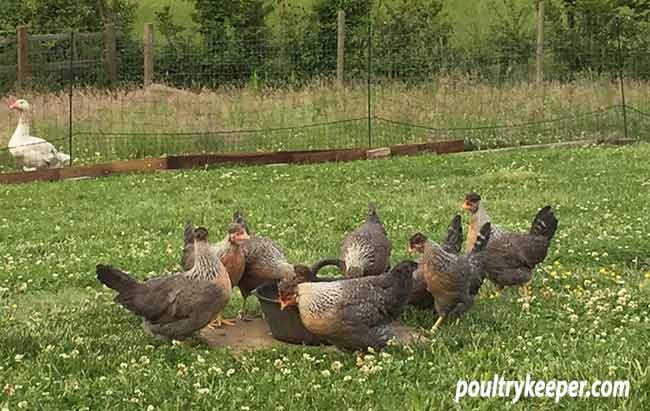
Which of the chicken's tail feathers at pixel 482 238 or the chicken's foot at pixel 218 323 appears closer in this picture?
the chicken's foot at pixel 218 323

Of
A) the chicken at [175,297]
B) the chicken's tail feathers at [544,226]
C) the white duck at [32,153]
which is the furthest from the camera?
the white duck at [32,153]

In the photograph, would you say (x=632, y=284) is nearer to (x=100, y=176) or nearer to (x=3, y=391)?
(x=3, y=391)

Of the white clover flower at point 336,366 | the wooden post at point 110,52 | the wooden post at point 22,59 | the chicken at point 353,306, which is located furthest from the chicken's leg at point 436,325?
the wooden post at point 22,59

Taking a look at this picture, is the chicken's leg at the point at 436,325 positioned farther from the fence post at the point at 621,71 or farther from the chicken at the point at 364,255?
the fence post at the point at 621,71

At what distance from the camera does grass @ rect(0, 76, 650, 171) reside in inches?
691

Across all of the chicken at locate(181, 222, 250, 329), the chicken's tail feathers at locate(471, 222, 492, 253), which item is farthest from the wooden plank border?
the chicken's tail feathers at locate(471, 222, 492, 253)

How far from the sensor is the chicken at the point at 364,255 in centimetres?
654

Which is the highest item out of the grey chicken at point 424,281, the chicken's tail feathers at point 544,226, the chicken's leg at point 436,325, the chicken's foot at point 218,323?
the chicken's tail feathers at point 544,226

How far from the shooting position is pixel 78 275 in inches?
319

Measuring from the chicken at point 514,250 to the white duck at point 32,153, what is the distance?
9863 mm

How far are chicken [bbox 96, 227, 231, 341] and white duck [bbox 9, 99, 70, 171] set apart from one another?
988 cm

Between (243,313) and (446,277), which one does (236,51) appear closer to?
(243,313)

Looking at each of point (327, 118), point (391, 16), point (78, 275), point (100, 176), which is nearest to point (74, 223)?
point (78, 275)

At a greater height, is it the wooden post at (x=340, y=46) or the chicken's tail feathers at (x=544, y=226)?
the wooden post at (x=340, y=46)
